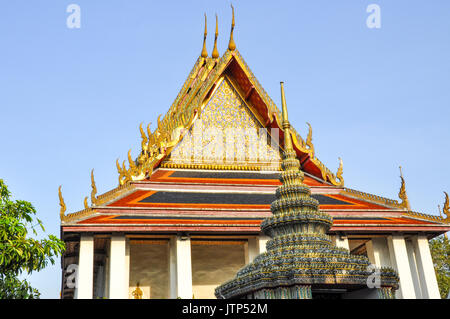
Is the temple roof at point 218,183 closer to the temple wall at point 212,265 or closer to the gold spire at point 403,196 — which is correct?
the gold spire at point 403,196

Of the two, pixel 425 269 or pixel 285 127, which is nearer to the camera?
pixel 285 127

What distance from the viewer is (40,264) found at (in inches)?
334

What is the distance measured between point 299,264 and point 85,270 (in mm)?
7190

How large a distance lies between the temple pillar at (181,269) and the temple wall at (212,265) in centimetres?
163

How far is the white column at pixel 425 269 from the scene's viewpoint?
1222 centimetres

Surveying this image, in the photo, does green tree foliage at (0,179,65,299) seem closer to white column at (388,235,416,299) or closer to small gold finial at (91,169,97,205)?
small gold finial at (91,169,97,205)

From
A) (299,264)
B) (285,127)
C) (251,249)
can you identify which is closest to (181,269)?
(251,249)

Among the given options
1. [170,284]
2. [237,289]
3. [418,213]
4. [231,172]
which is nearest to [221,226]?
[170,284]

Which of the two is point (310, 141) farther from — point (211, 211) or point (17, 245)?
point (17, 245)

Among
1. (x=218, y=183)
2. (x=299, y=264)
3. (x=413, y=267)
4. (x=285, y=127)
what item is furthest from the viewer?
(x=218, y=183)

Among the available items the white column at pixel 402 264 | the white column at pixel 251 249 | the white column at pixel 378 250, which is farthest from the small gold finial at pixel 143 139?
the white column at pixel 402 264

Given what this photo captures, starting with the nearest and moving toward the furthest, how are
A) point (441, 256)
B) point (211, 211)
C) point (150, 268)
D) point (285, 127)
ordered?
point (285, 127) → point (211, 211) → point (150, 268) → point (441, 256)


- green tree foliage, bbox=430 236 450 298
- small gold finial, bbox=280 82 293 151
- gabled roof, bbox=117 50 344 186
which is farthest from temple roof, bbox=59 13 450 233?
green tree foliage, bbox=430 236 450 298

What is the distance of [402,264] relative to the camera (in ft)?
40.8
